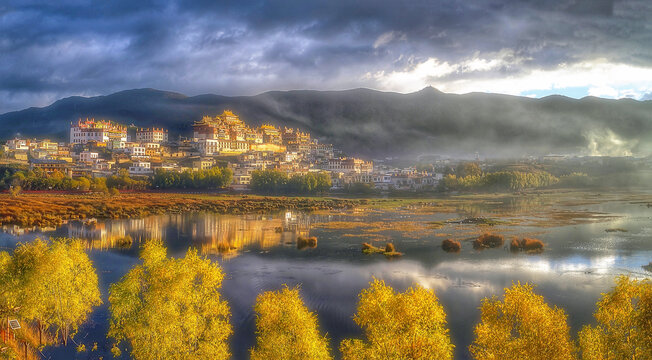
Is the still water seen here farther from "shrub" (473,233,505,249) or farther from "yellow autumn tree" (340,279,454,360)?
"yellow autumn tree" (340,279,454,360)

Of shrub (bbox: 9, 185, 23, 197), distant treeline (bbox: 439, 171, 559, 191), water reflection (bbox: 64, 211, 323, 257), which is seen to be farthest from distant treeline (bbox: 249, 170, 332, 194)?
shrub (bbox: 9, 185, 23, 197)

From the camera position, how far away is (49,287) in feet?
63.9

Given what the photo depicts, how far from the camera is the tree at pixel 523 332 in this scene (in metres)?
14.7

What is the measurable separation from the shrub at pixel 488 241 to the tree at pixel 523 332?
24310 millimetres

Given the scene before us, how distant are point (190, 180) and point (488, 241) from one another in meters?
66.9

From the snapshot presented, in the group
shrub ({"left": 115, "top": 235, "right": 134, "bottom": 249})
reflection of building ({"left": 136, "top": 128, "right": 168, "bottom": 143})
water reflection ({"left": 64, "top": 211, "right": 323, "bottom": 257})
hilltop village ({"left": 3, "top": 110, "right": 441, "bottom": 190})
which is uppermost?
reflection of building ({"left": 136, "top": 128, "right": 168, "bottom": 143})

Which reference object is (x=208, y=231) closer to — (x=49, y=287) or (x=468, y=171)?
(x=49, y=287)

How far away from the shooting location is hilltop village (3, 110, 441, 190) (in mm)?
100250

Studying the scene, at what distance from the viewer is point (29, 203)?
6506 centimetres

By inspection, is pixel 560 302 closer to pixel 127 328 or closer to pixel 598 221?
pixel 127 328

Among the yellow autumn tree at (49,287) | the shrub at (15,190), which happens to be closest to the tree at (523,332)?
the yellow autumn tree at (49,287)

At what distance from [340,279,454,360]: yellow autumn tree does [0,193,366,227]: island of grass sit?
47.4 metres

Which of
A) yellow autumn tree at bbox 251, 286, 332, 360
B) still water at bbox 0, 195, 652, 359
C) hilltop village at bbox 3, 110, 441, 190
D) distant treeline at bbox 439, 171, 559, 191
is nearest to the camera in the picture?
yellow autumn tree at bbox 251, 286, 332, 360

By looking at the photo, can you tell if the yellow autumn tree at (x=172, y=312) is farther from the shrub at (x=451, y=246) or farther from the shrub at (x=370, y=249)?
the shrub at (x=451, y=246)
